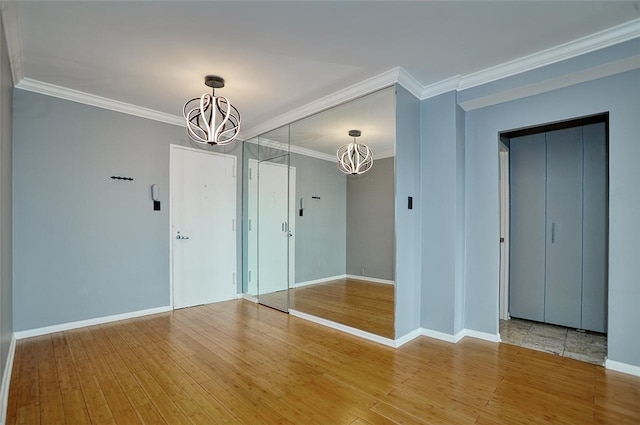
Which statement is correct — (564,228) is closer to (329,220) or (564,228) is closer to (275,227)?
(329,220)

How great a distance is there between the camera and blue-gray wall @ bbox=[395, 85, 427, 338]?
3.20m

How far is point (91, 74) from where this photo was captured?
10.3ft

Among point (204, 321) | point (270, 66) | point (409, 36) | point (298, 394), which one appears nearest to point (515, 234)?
point (409, 36)

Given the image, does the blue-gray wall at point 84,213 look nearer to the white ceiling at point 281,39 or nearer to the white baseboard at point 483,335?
the white ceiling at point 281,39

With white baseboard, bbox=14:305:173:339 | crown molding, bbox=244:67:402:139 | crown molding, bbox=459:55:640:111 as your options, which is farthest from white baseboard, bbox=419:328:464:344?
white baseboard, bbox=14:305:173:339

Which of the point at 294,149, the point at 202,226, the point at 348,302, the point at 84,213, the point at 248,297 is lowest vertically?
the point at 248,297

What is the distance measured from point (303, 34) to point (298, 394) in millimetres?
2806

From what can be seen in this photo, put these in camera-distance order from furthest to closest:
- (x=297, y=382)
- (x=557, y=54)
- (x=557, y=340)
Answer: (x=557, y=340)
(x=557, y=54)
(x=297, y=382)

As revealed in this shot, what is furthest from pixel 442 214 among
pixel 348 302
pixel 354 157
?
pixel 348 302

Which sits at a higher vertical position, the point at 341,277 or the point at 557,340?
the point at 341,277

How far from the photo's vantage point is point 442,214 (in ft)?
11.0

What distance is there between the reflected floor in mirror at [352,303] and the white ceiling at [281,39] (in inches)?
92.6

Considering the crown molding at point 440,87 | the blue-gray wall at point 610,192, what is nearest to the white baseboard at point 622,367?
the blue-gray wall at point 610,192

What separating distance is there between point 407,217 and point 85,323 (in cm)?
399
